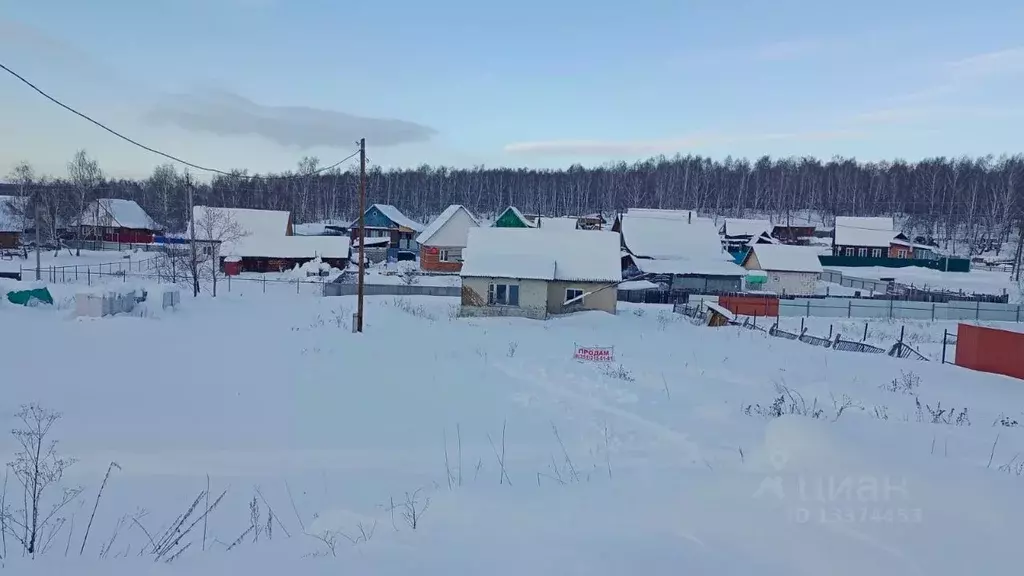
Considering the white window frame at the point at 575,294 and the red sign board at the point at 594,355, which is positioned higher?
the white window frame at the point at 575,294

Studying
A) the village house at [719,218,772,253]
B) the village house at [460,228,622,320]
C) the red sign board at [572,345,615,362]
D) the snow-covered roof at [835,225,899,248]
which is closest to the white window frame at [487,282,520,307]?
the village house at [460,228,622,320]

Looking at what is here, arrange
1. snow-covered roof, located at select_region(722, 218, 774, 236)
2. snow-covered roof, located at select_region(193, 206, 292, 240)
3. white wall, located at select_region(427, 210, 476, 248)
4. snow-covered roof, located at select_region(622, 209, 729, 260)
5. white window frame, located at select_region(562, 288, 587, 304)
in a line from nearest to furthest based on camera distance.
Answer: white window frame, located at select_region(562, 288, 587, 304) → snow-covered roof, located at select_region(622, 209, 729, 260) → snow-covered roof, located at select_region(193, 206, 292, 240) → white wall, located at select_region(427, 210, 476, 248) → snow-covered roof, located at select_region(722, 218, 774, 236)

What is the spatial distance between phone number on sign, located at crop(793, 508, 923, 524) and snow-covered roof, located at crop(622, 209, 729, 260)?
38456 millimetres

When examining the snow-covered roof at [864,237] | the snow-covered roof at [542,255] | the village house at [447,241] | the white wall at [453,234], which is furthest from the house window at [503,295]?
the snow-covered roof at [864,237]

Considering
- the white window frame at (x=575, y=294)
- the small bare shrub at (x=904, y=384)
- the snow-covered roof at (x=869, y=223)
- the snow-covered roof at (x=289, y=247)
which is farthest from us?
the snow-covered roof at (x=869, y=223)

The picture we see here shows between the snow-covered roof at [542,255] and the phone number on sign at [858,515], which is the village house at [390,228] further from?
the phone number on sign at [858,515]

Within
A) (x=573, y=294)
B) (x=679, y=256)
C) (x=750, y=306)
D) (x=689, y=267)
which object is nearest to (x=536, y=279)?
(x=573, y=294)

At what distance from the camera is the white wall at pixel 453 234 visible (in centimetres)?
4500

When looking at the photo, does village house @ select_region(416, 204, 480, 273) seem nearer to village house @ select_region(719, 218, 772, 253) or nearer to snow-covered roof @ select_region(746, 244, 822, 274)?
snow-covered roof @ select_region(746, 244, 822, 274)

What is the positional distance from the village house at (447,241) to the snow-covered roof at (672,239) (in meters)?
12.0

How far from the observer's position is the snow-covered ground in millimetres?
44047

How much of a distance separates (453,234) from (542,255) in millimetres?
19776

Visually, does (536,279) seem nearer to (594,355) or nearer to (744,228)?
(594,355)

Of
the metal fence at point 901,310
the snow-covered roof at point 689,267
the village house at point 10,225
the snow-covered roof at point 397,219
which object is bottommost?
the metal fence at point 901,310
